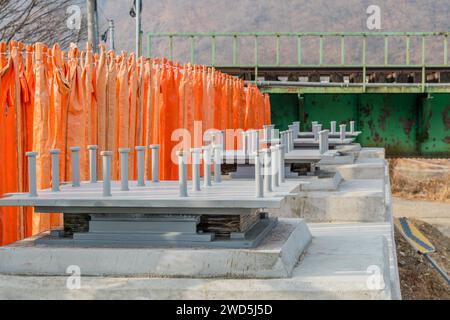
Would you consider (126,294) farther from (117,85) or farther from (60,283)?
(117,85)

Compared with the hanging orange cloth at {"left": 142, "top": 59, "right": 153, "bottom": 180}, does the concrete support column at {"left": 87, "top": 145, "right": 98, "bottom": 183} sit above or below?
below

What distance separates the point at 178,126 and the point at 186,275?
311 inches

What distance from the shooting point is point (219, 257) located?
24.2 ft

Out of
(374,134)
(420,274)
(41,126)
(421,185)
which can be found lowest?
(421,185)

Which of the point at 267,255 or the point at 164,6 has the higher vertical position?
the point at 164,6

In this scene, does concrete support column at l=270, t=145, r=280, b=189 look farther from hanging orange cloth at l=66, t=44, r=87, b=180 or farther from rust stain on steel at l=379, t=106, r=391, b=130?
rust stain on steel at l=379, t=106, r=391, b=130

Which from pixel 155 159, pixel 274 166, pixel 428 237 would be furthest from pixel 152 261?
pixel 428 237

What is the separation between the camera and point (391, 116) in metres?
26.4

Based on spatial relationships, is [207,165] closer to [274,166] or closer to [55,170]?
[274,166]

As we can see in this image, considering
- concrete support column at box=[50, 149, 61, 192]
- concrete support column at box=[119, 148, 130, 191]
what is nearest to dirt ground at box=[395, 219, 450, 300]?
concrete support column at box=[119, 148, 130, 191]

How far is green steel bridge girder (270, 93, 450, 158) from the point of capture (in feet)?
84.4

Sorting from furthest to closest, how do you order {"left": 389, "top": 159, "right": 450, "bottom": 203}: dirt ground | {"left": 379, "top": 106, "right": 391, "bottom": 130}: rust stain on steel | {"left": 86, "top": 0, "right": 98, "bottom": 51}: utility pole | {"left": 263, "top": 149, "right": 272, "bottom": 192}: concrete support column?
{"left": 389, "top": 159, "right": 450, "bottom": 203}: dirt ground → {"left": 379, "top": 106, "right": 391, "bottom": 130}: rust stain on steel → {"left": 86, "top": 0, "right": 98, "bottom": 51}: utility pole → {"left": 263, "top": 149, "right": 272, "bottom": 192}: concrete support column

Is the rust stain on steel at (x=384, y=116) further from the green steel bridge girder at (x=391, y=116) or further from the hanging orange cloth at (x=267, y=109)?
the hanging orange cloth at (x=267, y=109)
